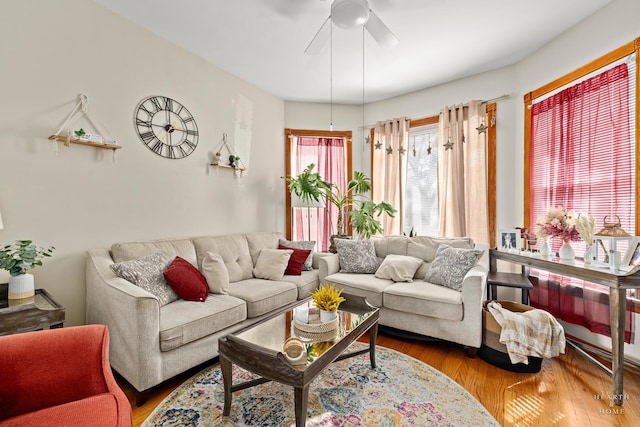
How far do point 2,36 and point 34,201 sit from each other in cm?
110

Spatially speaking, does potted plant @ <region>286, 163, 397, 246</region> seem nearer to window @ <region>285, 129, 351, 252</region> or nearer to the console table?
window @ <region>285, 129, 351, 252</region>

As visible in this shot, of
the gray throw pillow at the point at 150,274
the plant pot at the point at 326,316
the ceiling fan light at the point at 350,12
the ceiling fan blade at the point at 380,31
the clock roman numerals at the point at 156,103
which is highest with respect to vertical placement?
the ceiling fan light at the point at 350,12

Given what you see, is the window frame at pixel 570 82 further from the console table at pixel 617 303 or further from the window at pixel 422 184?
the window at pixel 422 184

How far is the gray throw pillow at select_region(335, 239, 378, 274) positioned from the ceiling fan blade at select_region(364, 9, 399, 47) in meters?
2.02

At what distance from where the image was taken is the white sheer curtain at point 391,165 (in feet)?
13.7

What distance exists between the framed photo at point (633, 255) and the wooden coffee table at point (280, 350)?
177cm

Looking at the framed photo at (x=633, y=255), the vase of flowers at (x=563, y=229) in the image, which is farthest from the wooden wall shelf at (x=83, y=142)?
the framed photo at (x=633, y=255)

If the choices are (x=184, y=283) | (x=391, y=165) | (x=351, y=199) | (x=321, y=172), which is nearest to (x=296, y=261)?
(x=184, y=283)

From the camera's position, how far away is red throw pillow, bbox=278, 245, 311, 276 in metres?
3.35

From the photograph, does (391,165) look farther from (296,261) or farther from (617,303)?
(617,303)

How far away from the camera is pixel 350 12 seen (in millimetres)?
2176

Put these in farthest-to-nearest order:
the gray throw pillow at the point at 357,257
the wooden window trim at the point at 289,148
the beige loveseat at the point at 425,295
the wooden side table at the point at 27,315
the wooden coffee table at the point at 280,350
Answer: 1. the wooden window trim at the point at 289,148
2. the gray throw pillow at the point at 357,257
3. the beige loveseat at the point at 425,295
4. the wooden side table at the point at 27,315
5. the wooden coffee table at the point at 280,350

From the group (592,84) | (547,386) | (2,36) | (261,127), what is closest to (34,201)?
(2,36)

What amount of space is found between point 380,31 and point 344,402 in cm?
258
